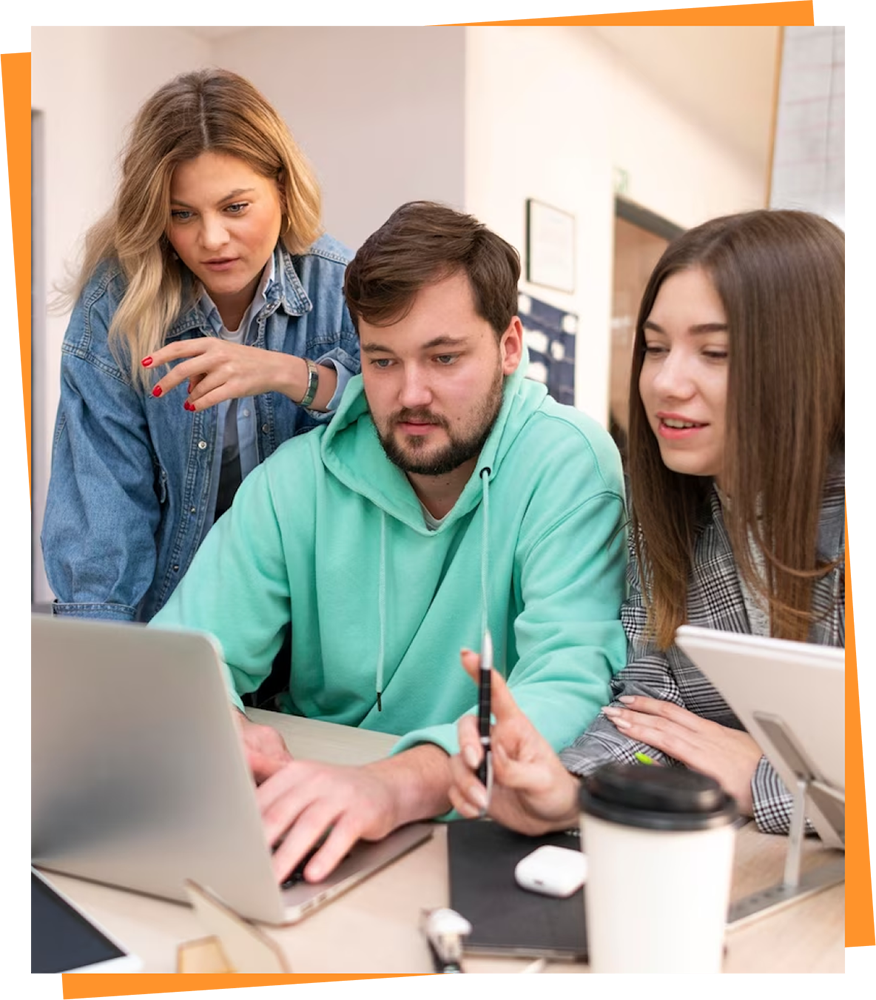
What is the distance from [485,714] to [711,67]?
4.73 meters

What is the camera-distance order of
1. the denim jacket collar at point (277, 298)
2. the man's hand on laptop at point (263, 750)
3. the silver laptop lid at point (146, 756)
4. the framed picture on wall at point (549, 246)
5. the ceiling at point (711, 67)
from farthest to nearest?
1. the ceiling at point (711, 67)
2. the framed picture on wall at point (549, 246)
3. the denim jacket collar at point (277, 298)
4. the man's hand on laptop at point (263, 750)
5. the silver laptop lid at point (146, 756)

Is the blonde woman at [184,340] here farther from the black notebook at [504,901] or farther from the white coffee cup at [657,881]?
the white coffee cup at [657,881]

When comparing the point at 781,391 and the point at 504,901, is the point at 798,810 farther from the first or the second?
the point at 781,391

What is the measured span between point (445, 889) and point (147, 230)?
1154mm

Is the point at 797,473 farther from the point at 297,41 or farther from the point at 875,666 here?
the point at 297,41

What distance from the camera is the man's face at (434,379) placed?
4.63 feet

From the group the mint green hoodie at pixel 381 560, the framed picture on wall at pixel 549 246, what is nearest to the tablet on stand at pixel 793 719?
the mint green hoodie at pixel 381 560

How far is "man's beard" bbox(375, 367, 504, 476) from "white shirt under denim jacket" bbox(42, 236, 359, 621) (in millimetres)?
251

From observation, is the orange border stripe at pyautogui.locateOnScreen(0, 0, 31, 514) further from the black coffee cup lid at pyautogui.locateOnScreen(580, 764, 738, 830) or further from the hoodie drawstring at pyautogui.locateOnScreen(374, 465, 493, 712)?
the black coffee cup lid at pyautogui.locateOnScreen(580, 764, 738, 830)

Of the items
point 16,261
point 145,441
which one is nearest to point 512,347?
point 145,441

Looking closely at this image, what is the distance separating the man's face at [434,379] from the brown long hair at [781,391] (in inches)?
14.0

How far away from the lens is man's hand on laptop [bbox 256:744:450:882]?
3.03ft

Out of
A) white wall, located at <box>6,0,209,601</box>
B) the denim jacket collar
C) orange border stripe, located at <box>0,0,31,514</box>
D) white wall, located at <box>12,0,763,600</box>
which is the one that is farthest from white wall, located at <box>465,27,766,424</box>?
the denim jacket collar

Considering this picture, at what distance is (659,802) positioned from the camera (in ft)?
2.22
